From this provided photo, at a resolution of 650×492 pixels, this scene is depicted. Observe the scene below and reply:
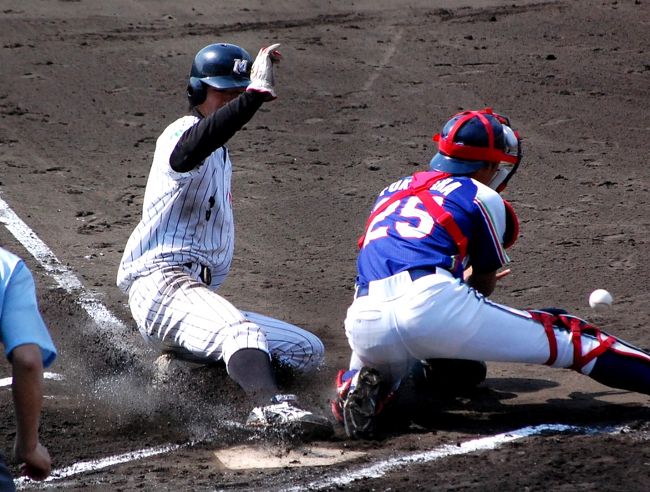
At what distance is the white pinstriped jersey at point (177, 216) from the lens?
490 cm

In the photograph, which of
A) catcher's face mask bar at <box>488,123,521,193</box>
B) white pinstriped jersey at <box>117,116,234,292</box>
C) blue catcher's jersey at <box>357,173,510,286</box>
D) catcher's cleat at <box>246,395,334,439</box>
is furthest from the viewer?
white pinstriped jersey at <box>117,116,234,292</box>

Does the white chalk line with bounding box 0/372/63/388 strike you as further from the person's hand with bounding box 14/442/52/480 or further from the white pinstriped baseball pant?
the person's hand with bounding box 14/442/52/480

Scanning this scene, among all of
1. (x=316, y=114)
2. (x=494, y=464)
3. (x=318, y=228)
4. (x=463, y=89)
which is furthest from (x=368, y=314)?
(x=463, y=89)

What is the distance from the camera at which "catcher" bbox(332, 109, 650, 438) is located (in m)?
4.31

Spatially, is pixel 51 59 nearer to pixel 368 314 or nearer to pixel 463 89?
pixel 463 89

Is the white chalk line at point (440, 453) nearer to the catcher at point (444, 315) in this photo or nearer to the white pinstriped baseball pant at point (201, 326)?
the catcher at point (444, 315)

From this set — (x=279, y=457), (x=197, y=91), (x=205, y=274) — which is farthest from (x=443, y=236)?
(x=197, y=91)

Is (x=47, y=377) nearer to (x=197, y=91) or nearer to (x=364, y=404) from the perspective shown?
(x=197, y=91)

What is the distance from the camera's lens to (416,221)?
4492 millimetres

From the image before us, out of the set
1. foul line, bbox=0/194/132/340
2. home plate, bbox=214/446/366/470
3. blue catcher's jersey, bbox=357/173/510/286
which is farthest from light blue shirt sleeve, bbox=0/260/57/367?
foul line, bbox=0/194/132/340

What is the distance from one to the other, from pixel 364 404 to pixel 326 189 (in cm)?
359

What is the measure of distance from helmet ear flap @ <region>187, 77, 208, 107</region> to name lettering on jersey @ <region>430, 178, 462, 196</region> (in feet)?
3.78

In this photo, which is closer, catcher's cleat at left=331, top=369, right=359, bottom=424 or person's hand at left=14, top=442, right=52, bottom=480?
person's hand at left=14, top=442, right=52, bottom=480

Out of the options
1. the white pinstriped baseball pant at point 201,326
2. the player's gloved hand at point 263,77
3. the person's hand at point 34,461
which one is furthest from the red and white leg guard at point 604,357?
the person's hand at point 34,461
